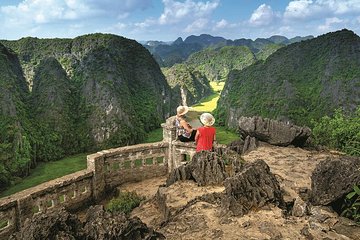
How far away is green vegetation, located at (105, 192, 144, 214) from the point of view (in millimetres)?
15395

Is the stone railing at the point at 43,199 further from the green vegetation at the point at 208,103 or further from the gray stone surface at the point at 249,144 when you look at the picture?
the green vegetation at the point at 208,103

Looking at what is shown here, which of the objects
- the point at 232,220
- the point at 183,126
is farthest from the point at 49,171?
the point at 232,220

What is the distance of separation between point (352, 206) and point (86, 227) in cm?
708

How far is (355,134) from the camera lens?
23922 millimetres

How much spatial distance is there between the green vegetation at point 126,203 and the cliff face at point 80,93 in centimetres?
3956

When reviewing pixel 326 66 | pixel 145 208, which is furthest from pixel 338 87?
pixel 145 208

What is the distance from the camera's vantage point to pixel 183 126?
533 inches

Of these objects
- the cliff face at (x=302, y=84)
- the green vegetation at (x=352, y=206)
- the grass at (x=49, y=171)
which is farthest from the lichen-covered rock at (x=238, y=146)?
the cliff face at (x=302, y=84)

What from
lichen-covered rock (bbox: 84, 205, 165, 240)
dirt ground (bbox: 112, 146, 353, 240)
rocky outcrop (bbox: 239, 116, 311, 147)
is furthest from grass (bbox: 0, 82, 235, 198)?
lichen-covered rock (bbox: 84, 205, 165, 240)

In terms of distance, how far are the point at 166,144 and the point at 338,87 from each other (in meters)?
69.1

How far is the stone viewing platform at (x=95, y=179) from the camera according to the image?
46.6ft

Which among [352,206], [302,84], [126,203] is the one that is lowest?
[302,84]

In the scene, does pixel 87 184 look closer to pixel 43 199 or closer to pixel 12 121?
pixel 43 199

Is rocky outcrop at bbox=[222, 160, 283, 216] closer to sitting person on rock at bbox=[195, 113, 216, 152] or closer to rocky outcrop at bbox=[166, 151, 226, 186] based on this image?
rocky outcrop at bbox=[166, 151, 226, 186]
